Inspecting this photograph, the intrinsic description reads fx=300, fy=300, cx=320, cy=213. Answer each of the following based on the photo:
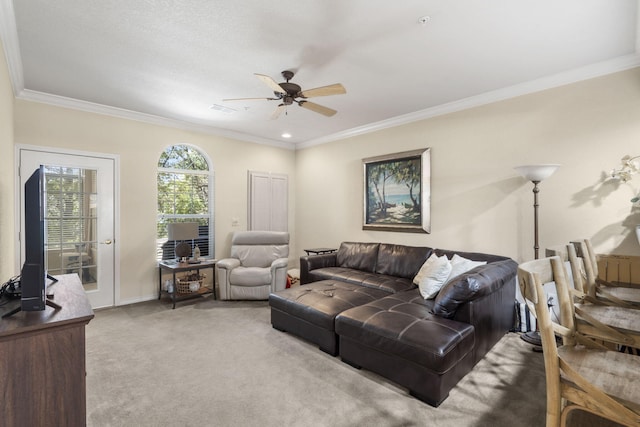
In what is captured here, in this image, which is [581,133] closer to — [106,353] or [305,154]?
[305,154]

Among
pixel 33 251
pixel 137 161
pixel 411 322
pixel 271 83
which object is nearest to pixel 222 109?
pixel 137 161

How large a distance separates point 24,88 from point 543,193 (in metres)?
6.04

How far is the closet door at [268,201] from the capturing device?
5684mm

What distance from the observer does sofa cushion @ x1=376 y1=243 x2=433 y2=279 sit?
13.2 ft

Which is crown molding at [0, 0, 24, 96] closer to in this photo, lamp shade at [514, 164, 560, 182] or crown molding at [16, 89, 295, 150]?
crown molding at [16, 89, 295, 150]

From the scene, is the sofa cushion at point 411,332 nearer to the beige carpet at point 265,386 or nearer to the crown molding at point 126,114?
the beige carpet at point 265,386

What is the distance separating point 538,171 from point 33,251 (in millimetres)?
3949

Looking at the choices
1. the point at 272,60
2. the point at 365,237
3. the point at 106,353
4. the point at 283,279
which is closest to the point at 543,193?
the point at 365,237

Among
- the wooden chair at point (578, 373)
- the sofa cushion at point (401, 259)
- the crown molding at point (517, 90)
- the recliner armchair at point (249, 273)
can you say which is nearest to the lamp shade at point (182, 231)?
the recliner armchair at point (249, 273)

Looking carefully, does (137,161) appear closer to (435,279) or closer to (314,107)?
(314,107)

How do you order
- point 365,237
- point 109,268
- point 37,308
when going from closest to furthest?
point 37,308
point 109,268
point 365,237

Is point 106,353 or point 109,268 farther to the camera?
point 109,268

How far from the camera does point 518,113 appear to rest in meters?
3.47

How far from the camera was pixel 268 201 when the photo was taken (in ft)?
19.4
